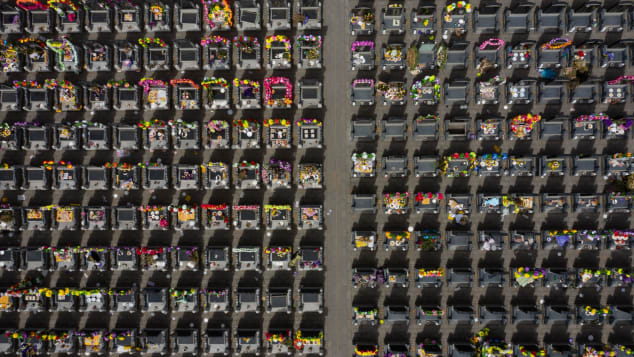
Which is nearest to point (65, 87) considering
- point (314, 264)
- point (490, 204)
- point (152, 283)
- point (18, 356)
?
point (152, 283)

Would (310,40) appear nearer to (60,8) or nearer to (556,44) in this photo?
(556,44)

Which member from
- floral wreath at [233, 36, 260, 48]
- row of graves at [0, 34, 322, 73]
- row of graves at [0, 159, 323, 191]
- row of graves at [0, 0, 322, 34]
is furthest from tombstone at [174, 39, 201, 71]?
row of graves at [0, 159, 323, 191]

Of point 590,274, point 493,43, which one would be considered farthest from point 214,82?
point 590,274

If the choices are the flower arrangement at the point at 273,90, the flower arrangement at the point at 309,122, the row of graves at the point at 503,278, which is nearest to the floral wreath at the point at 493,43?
the flower arrangement at the point at 309,122

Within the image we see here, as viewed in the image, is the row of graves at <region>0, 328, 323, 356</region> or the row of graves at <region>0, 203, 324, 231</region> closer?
the row of graves at <region>0, 328, 323, 356</region>

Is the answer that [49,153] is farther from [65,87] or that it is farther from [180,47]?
[180,47]

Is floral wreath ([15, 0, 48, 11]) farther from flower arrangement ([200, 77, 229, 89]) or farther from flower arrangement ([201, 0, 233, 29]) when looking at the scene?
flower arrangement ([200, 77, 229, 89])

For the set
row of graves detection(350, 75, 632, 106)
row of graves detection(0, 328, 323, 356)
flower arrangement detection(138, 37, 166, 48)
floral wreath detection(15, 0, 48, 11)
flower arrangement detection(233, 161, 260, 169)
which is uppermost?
floral wreath detection(15, 0, 48, 11)
